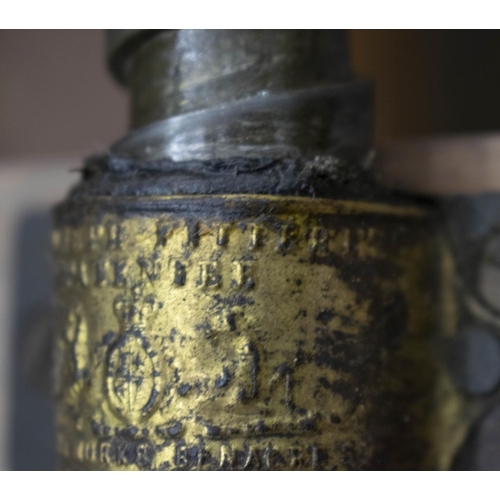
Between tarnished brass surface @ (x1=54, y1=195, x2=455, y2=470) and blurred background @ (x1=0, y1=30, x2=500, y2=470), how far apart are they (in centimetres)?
23

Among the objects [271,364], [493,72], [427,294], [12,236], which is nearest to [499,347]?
[427,294]

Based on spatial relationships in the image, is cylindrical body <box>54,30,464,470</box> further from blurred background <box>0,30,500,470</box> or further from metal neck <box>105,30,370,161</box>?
blurred background <box>0,30,500,470</box>

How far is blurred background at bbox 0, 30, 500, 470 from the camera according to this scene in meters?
0.80

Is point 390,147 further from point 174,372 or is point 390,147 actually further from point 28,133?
point 28,133

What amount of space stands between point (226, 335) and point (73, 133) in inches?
26.5

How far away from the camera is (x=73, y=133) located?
1.06 m

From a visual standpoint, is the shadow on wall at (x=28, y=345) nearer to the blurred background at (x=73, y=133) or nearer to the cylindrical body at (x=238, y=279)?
the blurred background at (x=73, y=133)

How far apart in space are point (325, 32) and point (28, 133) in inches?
24.2

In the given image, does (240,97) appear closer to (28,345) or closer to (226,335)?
(226,335)

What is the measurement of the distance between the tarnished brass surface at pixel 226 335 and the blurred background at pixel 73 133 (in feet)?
0.76

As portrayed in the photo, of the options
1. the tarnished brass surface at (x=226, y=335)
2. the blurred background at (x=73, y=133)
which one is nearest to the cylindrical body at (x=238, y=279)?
the tarnished brass surface at (x=226, y=335)

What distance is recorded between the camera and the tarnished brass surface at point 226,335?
0.51 m

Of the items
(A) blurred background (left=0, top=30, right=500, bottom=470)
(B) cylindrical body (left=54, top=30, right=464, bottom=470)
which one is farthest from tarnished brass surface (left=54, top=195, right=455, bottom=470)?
(A) blurred background (left=0, top=30, right=500, bottom=470)

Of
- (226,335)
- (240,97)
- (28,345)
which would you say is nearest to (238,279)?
(226,335)
